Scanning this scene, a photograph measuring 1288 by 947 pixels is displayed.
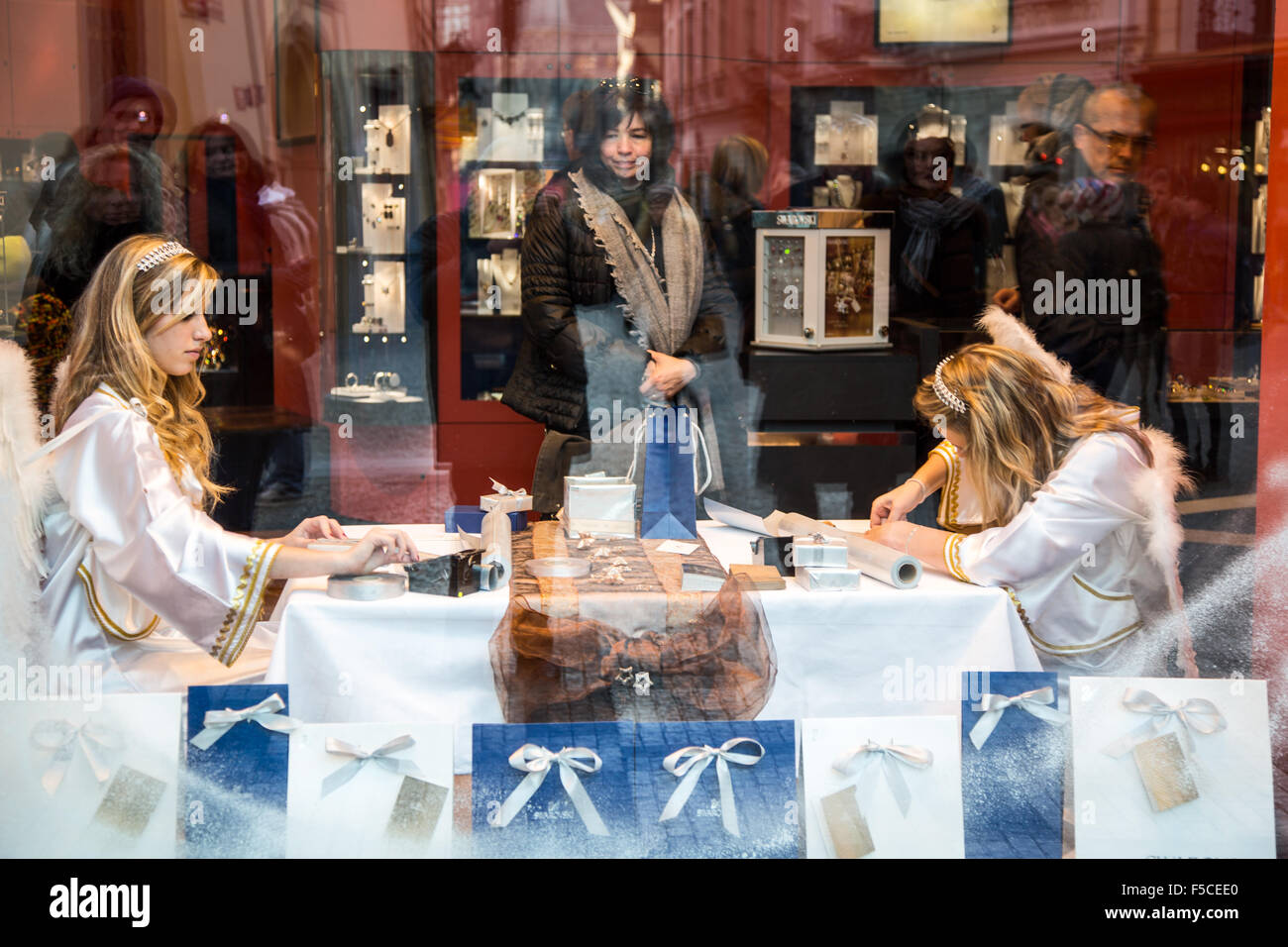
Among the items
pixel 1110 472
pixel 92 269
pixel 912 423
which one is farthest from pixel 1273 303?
pixel 92 269

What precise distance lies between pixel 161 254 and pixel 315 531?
2.01 feet

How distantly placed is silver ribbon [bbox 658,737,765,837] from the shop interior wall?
29.7 inches

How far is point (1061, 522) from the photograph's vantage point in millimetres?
2600

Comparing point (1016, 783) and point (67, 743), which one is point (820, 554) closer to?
point (1016, 783)

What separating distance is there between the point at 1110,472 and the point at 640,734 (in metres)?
1.07

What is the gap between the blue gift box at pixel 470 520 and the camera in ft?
9.19

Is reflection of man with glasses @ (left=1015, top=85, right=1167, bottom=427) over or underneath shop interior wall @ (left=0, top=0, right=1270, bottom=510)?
underneath

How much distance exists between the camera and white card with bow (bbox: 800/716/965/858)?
249 centimetres

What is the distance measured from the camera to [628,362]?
2.93 m

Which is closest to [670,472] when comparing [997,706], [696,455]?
[696,455]

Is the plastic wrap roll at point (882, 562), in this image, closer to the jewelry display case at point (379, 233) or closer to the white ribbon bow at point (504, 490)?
the white ribbon bow at point (504, 490)

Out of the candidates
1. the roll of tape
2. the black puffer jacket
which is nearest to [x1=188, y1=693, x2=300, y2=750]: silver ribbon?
the roll of tape

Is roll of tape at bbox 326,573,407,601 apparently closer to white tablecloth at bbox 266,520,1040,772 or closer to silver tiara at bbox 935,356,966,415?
white tablecloth at bbox 266,520,1040,772
